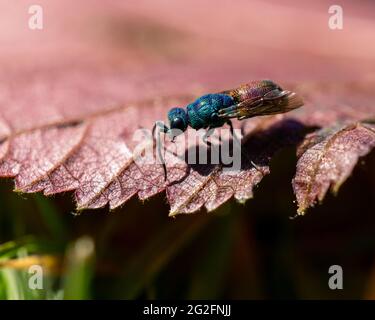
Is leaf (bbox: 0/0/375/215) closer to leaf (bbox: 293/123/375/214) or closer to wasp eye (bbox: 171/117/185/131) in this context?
leaf (bbox: 293/123/375/214)

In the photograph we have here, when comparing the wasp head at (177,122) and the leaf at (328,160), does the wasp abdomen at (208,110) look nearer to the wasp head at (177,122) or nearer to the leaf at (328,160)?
the wasp head at (177,122)

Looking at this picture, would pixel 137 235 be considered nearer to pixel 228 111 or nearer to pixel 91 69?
pixel 228 111

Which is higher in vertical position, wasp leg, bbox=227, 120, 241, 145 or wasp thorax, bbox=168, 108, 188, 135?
wasp thorax, bbox=168, 108, 188, 135

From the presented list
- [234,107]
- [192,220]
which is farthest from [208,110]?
[192,220]

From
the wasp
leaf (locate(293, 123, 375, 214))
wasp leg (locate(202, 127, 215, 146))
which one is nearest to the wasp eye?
the wasp

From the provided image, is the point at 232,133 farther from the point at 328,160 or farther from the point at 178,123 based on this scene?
the point at 328,160

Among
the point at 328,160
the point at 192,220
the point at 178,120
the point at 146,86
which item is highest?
the point at 146,86

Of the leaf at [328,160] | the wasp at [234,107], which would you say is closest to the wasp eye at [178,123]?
the wasp at [234,107]
